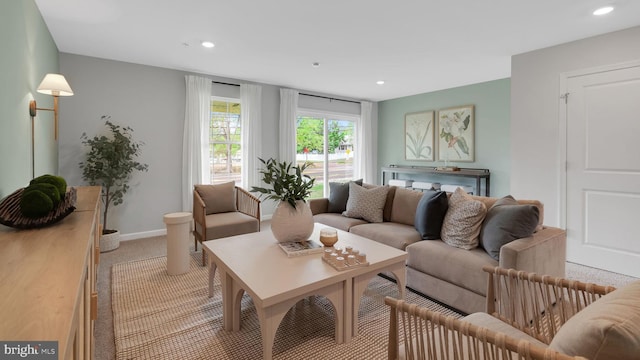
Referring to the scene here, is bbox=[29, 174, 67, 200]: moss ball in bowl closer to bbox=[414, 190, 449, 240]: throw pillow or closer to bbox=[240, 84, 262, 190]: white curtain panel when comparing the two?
bbox=[414, 190, 449, 240]: throw pillow

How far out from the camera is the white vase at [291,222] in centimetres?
224

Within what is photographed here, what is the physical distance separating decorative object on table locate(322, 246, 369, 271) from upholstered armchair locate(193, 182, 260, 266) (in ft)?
5.40

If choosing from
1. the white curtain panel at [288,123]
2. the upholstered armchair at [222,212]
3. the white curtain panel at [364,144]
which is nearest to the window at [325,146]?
the white curtain panel at [364,144]

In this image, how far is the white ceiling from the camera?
2541 millimetres

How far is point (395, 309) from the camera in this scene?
119 centimetres

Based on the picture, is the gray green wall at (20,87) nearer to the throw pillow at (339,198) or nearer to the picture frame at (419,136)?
the throw pillow at (339,198)

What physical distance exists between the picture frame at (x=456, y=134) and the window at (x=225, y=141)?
3.71 m

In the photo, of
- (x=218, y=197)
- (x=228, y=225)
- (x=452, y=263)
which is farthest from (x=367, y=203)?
(x=218, y=197)

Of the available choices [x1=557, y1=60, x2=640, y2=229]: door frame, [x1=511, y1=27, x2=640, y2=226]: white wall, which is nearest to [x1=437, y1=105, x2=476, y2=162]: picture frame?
[x1=511, y1=27, x2=640, y2=226]: white wall

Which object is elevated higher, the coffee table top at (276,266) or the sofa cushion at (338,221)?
the sofa cushion at (338,221)

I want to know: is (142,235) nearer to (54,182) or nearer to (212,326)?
(212,326)

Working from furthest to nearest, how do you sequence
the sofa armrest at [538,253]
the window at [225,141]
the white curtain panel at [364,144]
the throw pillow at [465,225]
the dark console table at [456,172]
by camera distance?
the white curtain panel at [364,144], the dark console table at [456,172], the window at [225,141], the throw pillow at [465,225], the sofa armrest at [538,253]

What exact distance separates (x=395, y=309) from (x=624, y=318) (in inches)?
25.6

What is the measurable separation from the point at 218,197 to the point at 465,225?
8.97ft
